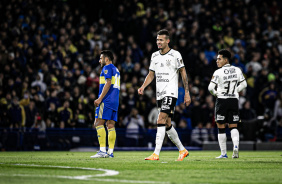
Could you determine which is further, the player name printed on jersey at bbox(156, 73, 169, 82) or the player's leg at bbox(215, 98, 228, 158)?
the player's leg at bbox(215, 98, 228, 158)

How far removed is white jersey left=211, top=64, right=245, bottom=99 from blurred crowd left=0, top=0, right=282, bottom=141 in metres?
8.51

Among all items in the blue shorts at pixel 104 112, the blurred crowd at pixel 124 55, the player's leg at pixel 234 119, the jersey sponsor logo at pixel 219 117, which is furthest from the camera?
the blurred crowd at pixel 124 55

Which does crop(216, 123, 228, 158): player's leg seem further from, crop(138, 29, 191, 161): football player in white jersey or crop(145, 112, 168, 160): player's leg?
crop(145, 112, 168, 160): player's leg

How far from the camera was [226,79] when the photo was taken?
11.4m

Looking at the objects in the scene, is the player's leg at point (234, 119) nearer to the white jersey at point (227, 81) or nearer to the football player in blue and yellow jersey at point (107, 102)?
the white jersey at point (227, 81)

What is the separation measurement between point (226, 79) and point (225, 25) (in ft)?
49.5

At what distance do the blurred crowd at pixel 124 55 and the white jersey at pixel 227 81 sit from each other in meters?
8.51

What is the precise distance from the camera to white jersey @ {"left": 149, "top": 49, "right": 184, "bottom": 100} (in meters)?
9.94

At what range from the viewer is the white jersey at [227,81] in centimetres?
1141

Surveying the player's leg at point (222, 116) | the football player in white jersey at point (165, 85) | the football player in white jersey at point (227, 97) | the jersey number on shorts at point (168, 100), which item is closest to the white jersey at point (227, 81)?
the football player in white jersey at point (227, 97)

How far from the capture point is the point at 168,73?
32.9 feet

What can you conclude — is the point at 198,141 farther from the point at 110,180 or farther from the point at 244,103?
the point at 110,180

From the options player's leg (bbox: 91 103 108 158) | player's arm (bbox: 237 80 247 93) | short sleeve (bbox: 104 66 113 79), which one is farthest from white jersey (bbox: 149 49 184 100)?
player's arm (bbox: 237 80 247 93)

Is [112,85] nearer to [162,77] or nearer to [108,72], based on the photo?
[108,72]
